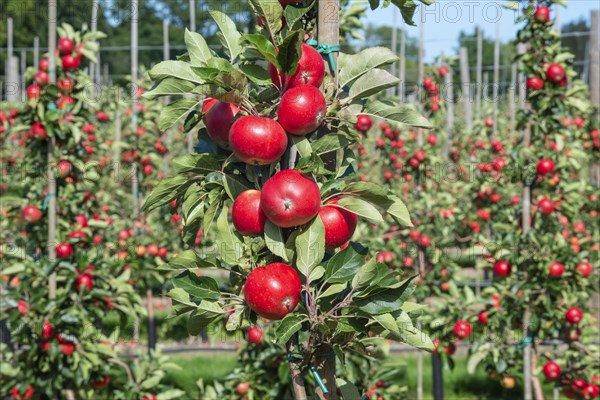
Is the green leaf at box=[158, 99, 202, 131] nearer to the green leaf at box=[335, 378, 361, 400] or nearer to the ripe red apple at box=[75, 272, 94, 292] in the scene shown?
the green leaf at box=[335, 378, 361, 400]

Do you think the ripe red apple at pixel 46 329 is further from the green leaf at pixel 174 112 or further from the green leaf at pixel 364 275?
the green leaf at pixel 364 275

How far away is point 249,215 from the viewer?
1385mm

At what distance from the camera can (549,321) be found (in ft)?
12.1

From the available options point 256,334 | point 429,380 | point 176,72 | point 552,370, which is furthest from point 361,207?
point 429,380

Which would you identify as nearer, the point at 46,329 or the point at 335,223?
the point at 335,223

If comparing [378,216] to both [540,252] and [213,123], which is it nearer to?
[213,123]

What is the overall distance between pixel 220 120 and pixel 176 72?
0.48 ft

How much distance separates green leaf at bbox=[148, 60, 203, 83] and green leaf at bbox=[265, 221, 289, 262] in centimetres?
35

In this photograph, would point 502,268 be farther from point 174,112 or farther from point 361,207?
point 174,112

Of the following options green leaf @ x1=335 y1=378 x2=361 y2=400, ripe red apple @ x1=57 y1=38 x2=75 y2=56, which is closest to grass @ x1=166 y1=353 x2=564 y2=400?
ripe red apple @ x1=57 y1=38 x2=75 y2=56

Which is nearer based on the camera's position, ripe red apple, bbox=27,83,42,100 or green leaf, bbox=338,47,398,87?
green leaf, bbox=338,47,398,87

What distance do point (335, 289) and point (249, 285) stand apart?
18 cm

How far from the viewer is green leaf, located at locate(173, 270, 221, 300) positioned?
1434mm

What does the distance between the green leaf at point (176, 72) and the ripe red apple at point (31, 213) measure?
2.41 m
